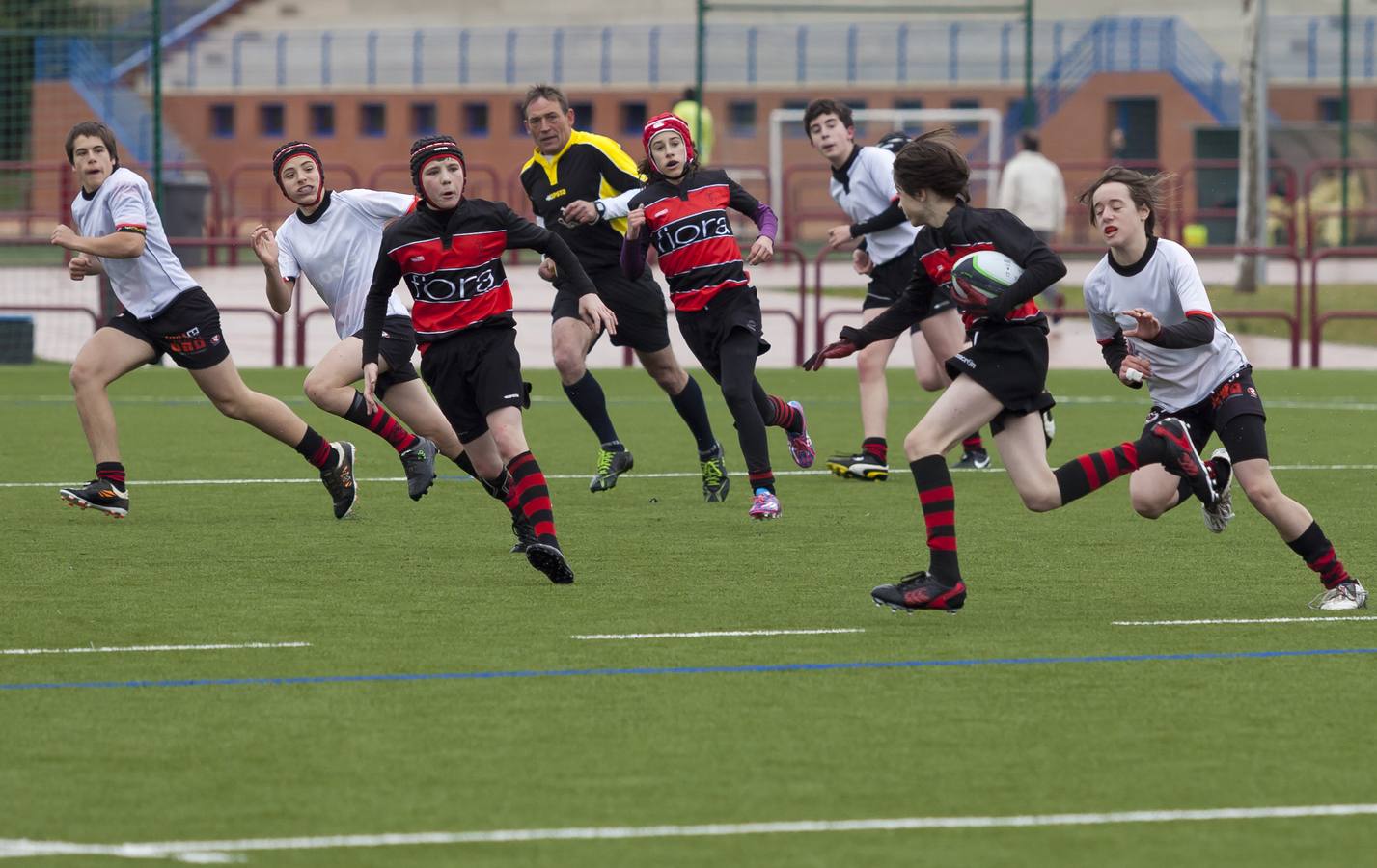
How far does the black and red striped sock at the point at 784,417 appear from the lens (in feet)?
35.8

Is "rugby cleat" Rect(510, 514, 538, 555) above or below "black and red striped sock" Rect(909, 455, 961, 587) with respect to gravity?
below

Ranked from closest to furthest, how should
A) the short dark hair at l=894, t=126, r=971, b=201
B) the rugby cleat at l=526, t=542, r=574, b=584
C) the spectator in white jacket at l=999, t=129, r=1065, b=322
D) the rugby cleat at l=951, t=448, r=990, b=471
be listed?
the short dark hair at l=894, t=126, r=971, b=201 → the rugby cleat at l=526, t=542, r=574, b=584 → the rugby cleat at l=951, t=448, r=990, b=471 → the spectator in white jacket at l=999, t=129, r=1065, b=322

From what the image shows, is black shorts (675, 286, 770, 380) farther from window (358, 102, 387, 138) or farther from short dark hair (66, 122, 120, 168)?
window (358, 102, 387, 138)

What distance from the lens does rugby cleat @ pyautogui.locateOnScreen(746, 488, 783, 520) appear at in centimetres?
996

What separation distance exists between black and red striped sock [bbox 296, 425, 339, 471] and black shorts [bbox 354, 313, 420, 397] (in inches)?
13.8

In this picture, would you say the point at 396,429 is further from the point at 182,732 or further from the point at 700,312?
the point at 182,732

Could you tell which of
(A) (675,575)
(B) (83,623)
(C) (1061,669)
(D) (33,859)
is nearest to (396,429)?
(A) (675,575)

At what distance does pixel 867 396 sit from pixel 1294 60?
3498 centimetres

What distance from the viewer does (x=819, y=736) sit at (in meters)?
5.65

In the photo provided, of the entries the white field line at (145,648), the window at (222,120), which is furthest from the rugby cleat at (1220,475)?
the window at (222,120)

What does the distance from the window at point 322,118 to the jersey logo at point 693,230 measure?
37069 millimetres

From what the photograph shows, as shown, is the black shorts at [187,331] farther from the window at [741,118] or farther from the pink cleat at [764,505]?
the window at [741,118]

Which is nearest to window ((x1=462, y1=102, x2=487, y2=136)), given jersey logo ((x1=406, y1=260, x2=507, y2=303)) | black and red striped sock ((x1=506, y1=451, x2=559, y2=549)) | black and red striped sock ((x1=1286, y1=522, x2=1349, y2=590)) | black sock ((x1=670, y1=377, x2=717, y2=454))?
black sock ((x1=670, y1=377, x2=717, y2=454))

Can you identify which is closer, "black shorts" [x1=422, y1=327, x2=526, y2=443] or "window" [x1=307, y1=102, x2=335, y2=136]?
"black shorts" [x1=422, y1=327, x2=526, y2=443]
